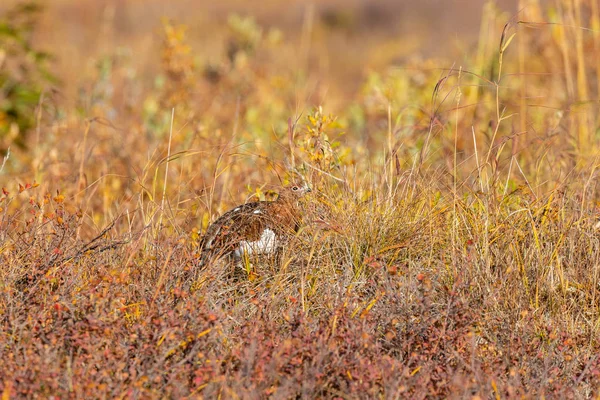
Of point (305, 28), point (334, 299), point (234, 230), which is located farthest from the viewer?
point (305, 28)

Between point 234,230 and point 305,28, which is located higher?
point 234,230

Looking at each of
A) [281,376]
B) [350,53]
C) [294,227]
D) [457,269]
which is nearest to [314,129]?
[294,227]

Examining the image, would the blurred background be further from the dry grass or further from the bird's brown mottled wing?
the dry grass

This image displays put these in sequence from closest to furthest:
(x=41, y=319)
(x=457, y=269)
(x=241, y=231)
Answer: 1. (x=41, y=319)
2. (x=457, y=269)
3. (x=241, y=231)

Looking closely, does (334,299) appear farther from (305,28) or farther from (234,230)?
(305,28)

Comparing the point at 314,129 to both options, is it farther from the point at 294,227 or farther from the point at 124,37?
the point at 124,37

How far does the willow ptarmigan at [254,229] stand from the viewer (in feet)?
10.3

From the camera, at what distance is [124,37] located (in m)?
16.3

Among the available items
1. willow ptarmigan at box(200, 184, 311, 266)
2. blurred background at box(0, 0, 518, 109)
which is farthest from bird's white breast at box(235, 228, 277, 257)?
blurred background at box(0, 0, 518, 109)

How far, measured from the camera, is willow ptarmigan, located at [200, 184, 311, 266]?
124 inches

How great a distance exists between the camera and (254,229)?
10.5 feet

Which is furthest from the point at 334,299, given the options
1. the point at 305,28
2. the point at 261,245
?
the point at 305,28

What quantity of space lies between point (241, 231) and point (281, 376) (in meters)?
0.93

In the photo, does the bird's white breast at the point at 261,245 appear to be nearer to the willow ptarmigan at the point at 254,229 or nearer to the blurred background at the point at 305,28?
the willow ptarmigan at the point at 254,229
